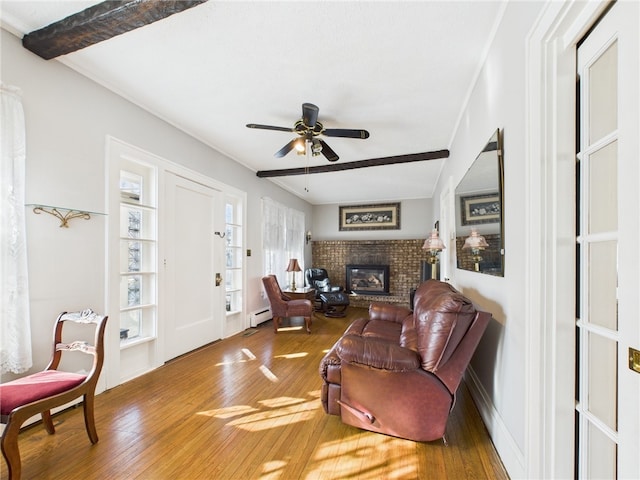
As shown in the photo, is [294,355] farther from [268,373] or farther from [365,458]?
[365,458]

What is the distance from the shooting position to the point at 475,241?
2098mm

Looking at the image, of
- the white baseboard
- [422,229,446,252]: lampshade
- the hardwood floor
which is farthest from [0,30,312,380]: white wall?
[422,229,446,252]: lampshade

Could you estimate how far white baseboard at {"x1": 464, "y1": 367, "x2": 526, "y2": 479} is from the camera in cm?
134

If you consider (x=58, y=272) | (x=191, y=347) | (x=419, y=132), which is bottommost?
(x=191, y=347)

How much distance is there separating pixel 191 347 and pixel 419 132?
Result: 3.76 meters

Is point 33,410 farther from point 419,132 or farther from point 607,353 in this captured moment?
point 419,132

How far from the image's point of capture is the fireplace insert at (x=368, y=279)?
21.2ft

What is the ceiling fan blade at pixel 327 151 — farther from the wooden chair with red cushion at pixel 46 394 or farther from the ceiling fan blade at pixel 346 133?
the wooden chair with red cushion at pixel 46 394

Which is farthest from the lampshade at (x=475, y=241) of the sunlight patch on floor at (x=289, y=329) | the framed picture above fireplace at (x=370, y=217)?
the framed picture above fireplace at (x=370, y=217)

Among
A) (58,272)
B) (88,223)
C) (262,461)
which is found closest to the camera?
(262,461)

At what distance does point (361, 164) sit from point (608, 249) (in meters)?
3.42

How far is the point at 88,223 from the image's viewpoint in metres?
2.23

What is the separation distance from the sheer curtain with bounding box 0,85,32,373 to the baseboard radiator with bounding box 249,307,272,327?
2840mm

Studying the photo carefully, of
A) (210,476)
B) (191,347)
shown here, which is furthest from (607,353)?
(191,347)
